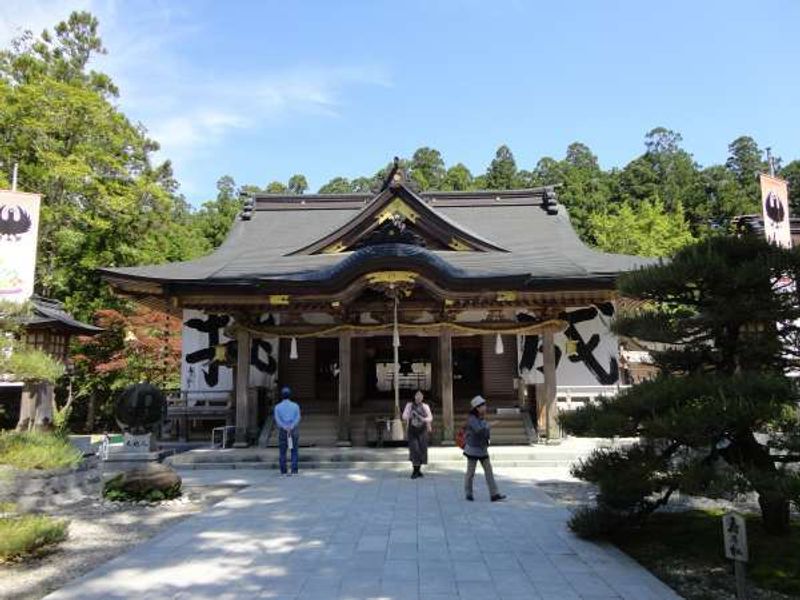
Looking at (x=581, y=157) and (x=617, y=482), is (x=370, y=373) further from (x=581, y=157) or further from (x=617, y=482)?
(x=581, y=157)

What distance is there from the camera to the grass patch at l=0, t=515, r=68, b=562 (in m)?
5.06

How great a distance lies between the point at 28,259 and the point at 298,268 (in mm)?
5960

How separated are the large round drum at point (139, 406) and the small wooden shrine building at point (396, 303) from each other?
2.34 metres

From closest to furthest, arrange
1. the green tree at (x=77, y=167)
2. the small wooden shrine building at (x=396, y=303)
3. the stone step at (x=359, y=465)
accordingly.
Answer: the stone step at (x=359, y=465)
the small wooden shrine building at (x=396, y=303)
the green tree at (x=77, y=167)

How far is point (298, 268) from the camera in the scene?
14859 millimetres

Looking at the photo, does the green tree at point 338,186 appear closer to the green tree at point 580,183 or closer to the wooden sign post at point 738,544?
the green tree at point 580,183

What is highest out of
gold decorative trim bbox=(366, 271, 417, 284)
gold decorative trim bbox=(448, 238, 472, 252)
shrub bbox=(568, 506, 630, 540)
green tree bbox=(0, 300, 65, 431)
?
gold decorative trim bbox=(448, 238, 472, 252)

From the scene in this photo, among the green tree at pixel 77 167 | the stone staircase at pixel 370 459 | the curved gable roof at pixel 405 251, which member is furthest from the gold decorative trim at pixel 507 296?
the green tree at pixel 77 167

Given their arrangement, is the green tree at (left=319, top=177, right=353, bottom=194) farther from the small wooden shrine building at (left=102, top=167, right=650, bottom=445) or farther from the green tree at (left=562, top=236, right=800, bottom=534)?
the green tree at (left=562, top=236, right=800, bottom=534)

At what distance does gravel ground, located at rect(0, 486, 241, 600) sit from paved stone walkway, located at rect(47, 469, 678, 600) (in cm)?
32

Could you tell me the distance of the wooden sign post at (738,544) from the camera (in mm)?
4301

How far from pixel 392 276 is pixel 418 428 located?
3915 millimetres

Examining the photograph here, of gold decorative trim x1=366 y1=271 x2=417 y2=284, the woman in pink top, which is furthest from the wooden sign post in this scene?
gold decorative trim x1=366 y1=271 x2=417 y2=284

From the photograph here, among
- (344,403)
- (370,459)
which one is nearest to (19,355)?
(370,459)
